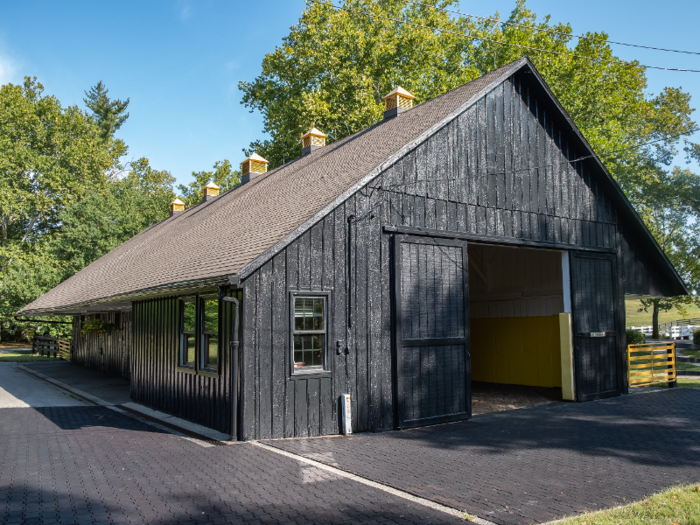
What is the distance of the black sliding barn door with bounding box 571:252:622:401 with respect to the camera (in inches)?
520

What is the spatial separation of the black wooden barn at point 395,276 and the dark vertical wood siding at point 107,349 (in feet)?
11.1

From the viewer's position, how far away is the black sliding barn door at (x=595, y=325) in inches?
520

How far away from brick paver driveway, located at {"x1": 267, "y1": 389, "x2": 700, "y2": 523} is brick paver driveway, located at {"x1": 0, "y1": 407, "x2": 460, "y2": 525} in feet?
2.06

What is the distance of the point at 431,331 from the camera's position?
10539mm

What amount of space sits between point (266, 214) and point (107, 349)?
40.8ft

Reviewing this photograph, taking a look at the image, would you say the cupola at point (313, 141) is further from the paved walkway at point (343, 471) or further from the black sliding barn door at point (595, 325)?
the paved walkway at point (343, 471)

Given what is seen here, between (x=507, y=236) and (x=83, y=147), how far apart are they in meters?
38.7

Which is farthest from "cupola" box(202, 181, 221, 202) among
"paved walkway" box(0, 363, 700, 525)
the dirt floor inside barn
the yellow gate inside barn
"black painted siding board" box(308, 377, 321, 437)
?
the yellow gate inside barn

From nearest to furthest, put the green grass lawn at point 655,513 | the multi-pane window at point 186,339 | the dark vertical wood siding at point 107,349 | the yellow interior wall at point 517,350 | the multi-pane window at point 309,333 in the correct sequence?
the green grass lawn at point 655,513
the multi-pane window at point 309,333
the multi-pane window at point 186,339
the yellow interior wall at point 517,350
the dark vertical wood siding at point 107,349

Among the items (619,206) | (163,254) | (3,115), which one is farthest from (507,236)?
(3,115)

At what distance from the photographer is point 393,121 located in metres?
15.1

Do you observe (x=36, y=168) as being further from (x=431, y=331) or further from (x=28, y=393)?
(x=431, y=331)

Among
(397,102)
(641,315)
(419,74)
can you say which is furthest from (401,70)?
(641,315)

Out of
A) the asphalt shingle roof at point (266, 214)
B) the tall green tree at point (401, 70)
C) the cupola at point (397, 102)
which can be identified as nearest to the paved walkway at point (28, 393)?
the asphalt shingle roof at point (266, 214)
